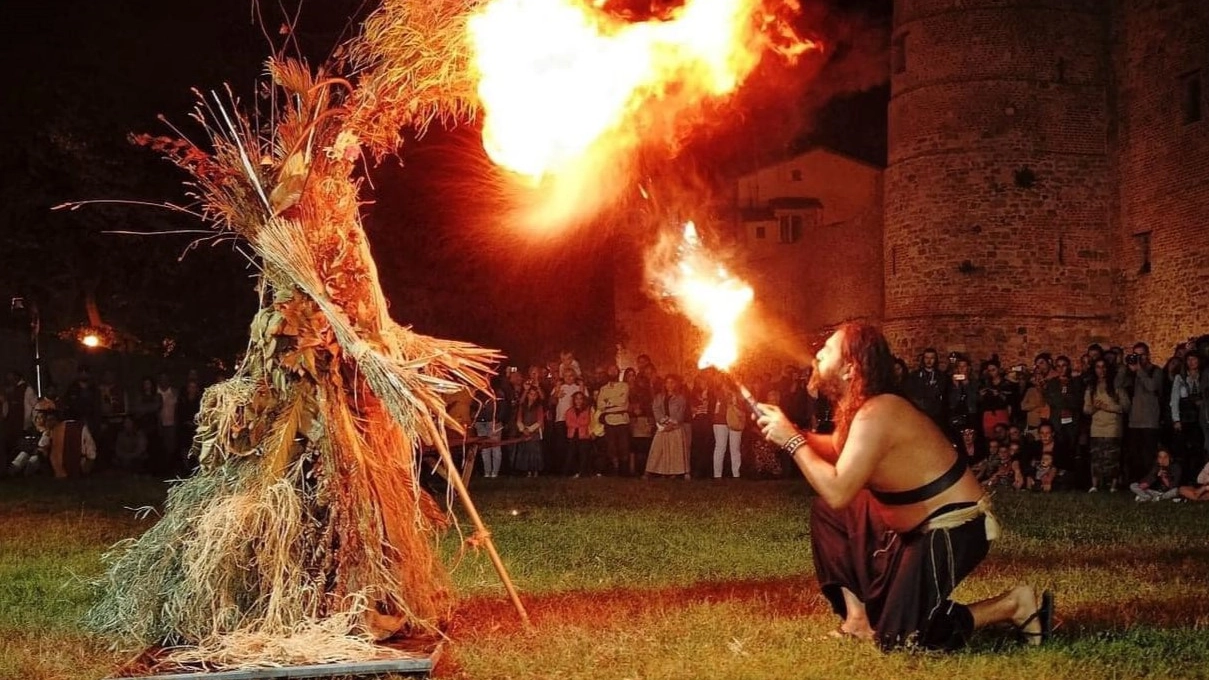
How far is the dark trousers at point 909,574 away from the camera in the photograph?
539 centimetres

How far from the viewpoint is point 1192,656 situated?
5.41m

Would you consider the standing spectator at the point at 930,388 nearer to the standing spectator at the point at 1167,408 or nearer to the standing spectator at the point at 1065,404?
the standing spectator at the point at 1065,404

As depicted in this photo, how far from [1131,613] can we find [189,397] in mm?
16159

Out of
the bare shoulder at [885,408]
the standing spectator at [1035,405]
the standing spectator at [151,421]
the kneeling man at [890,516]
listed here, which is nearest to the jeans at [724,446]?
the standing spectator at [1035,405]

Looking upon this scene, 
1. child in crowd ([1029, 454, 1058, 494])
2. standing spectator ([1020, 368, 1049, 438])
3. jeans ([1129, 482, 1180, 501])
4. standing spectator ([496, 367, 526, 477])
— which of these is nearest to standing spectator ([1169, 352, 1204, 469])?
jeans ([1129, 482, 1180, 501])

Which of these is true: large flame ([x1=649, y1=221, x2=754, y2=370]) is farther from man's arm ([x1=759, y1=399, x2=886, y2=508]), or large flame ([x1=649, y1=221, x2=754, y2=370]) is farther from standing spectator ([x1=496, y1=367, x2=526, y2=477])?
standing spectator ([x1=496, y1=367, x2=526, y2=477])

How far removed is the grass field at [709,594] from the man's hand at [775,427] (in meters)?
0.99

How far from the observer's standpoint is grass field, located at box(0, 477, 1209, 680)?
533cm

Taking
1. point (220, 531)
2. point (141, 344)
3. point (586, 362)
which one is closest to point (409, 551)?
point (220, 531)

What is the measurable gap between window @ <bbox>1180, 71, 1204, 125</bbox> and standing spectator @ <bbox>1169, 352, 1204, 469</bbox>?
13.3 meters

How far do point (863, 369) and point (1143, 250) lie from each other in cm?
2501

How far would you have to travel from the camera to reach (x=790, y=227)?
4825 centimetres

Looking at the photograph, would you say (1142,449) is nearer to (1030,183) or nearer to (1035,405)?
(1035,405)

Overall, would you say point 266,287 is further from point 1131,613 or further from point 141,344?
point 141,344
